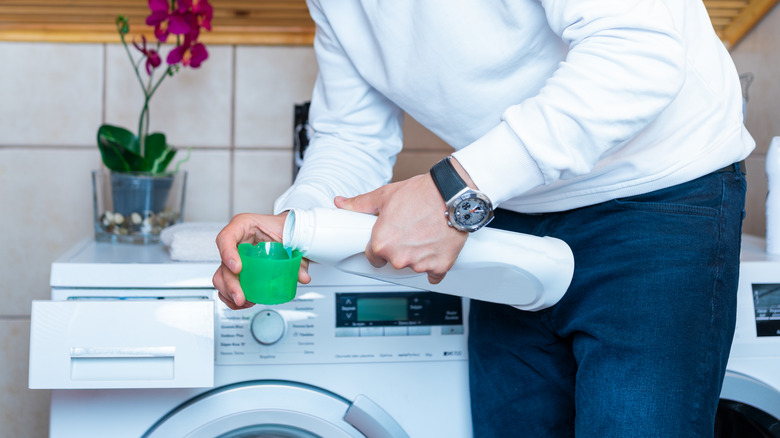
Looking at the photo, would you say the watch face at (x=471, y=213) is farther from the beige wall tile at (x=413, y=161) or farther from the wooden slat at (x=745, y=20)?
the wooden slat at (x=745, y=20)

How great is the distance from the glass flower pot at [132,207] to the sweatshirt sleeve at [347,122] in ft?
1.27

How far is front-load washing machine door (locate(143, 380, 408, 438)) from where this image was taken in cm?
91

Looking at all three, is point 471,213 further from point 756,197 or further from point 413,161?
point 756,197

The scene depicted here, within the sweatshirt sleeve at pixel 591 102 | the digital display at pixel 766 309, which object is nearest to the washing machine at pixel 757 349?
the digital display at pixel 766 309

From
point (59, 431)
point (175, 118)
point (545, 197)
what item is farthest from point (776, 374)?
point (175, 118)

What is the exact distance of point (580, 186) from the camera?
725 millimetres

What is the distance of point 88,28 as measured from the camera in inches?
55.7

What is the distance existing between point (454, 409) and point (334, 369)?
0.59 feet

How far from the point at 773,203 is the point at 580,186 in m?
0.53

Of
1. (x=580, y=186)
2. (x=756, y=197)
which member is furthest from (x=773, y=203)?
(x=580, y=186)

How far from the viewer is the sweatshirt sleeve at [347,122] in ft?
2.91

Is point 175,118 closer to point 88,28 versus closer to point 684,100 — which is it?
point 88,28

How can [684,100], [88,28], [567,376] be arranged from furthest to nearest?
1. [88,28]
2. [567,376]
3. [684,100]

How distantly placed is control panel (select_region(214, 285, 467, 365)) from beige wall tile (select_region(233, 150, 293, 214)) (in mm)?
579
